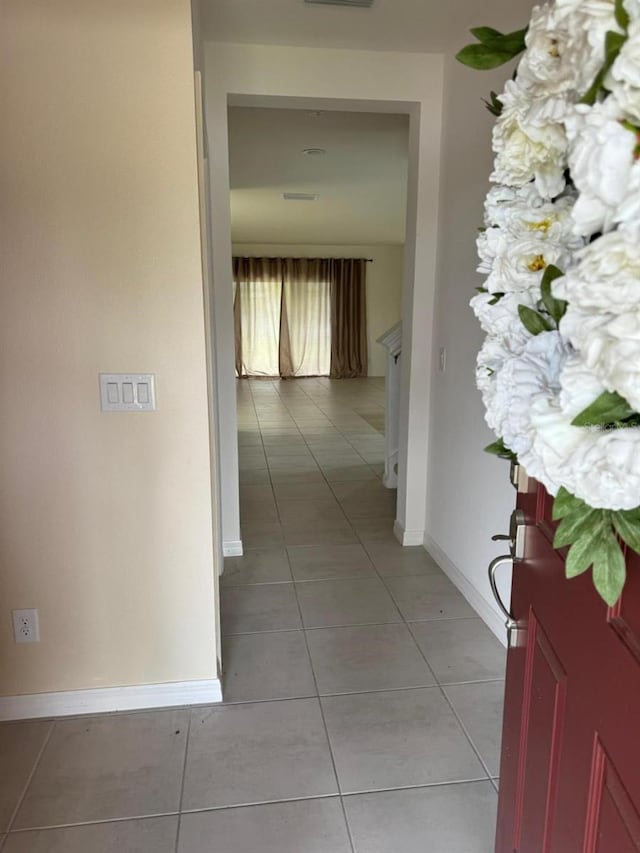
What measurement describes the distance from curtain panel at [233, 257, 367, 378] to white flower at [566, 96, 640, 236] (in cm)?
989

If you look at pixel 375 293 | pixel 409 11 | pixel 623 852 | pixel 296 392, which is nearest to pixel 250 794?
pixel 623 852

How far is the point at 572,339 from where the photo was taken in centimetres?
57

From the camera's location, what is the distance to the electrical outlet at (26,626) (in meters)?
1.84

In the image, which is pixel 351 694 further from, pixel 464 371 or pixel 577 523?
pixel 577 523

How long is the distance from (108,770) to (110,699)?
269 mm

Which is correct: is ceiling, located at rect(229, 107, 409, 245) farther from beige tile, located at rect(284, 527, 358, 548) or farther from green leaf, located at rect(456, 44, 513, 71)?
green leaf, located at rect(456, 44, 513, 71)

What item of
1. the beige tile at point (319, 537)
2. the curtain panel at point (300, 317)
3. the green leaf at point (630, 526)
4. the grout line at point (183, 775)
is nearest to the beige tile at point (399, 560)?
the beige tile at point (319, 537)

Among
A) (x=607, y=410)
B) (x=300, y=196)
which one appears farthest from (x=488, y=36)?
(x=300, y=196)

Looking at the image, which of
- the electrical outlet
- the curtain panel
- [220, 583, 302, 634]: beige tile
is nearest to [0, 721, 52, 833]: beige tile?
the electrical outlet

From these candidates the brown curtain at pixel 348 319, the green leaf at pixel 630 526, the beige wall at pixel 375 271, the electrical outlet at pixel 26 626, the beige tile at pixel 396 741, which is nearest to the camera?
the green leaf at pixel 630 526

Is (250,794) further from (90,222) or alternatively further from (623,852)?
(90,222)

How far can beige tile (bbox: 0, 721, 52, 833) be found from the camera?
5.20 ft

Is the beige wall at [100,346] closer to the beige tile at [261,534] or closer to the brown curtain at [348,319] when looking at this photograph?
the beige tile at [261,534]

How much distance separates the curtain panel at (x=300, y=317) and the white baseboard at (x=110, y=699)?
342 inches
